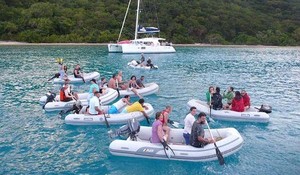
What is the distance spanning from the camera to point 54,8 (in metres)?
78.1

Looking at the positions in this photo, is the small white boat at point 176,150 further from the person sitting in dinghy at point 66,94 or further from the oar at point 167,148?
the person sitting in dinghy at point 66,94

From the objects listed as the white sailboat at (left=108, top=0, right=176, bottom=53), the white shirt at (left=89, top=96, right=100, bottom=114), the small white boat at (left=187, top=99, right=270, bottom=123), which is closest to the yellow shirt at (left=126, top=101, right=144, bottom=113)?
the white shirt at (left=89, top=96, right=100, bottom=114)

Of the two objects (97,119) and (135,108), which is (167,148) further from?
(97,119)

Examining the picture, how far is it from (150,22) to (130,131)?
7200cm

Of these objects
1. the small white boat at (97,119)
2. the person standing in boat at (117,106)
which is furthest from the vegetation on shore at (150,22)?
the small white boat at (97,119)

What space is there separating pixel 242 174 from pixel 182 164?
2015 millimetres

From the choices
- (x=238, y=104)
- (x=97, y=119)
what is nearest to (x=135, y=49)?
(x=238, y=104)

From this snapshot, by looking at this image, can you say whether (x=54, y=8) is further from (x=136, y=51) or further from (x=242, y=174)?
(x=242, y=174)

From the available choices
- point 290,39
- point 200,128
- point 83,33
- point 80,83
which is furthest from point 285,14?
point 200,128

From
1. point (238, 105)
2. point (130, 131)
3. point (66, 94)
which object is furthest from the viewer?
point (66, 94)

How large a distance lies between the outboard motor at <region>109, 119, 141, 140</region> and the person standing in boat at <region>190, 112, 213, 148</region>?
2191mm

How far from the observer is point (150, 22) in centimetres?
8181

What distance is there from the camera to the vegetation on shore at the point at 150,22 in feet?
235

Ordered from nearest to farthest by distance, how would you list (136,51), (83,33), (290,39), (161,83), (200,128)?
(200,128)
(161,83)
(136,51)
(83,33)
(290,39)
